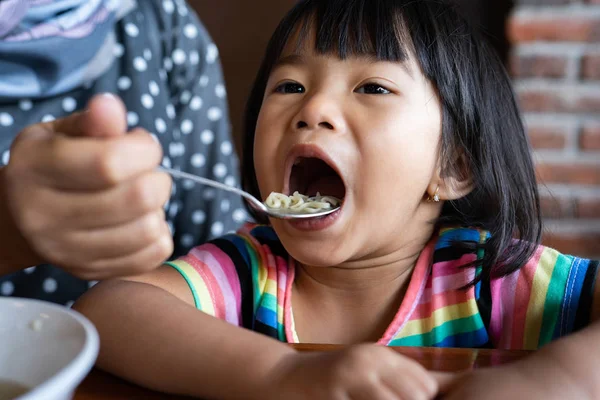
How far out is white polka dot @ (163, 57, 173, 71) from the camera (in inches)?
50.9

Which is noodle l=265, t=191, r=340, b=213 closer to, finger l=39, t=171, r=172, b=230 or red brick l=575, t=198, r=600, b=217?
finger l=39, t=171, r=172, b=230

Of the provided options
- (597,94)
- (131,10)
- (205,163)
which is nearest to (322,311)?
(205,163)

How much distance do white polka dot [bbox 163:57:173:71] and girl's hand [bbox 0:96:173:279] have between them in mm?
773

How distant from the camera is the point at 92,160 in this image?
48 centimetres

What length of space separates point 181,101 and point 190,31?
0.47 ft

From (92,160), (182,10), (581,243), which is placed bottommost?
(581,243)

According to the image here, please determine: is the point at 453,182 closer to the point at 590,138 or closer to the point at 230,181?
the point at 230,181

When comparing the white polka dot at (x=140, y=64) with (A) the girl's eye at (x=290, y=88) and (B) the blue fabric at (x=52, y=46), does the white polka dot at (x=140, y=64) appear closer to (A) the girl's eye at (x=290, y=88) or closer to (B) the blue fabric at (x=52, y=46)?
(B) the blue fabric at (x=52, y=46)

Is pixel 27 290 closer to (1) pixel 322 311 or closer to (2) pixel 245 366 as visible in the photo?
(1) pixel 322 311

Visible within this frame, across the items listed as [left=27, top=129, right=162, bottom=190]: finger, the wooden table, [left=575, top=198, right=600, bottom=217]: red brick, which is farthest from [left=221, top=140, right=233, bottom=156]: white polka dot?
[left=575, top=198, right=600, bottom=217]: red brick

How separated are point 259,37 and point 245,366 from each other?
1864mm

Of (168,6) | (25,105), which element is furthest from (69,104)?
(168,6)

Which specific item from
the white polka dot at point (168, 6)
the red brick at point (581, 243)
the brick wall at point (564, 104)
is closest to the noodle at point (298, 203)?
the white polka dot at point (168, 6)

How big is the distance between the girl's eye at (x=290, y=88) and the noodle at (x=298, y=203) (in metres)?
0.15
